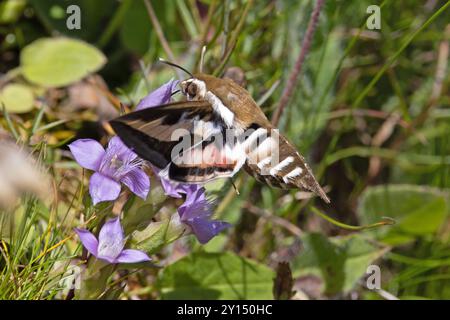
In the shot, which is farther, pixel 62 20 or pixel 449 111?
pixel 449 111

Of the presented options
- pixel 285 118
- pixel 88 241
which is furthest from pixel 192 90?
pixel 285 118

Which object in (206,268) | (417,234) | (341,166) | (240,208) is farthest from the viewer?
(341,166)

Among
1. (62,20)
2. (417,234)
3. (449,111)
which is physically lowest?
(417,234)

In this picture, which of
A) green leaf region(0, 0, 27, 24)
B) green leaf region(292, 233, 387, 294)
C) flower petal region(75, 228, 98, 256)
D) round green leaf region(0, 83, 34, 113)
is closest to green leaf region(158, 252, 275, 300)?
green leaf region(292, 233, 387, 294)

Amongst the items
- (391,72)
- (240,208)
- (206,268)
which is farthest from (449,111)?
(206,268)
